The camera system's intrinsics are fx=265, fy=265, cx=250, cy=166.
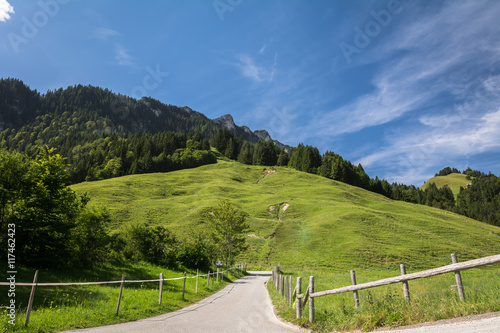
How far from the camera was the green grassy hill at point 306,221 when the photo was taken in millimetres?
47312

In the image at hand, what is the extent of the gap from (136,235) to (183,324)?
19.2 m

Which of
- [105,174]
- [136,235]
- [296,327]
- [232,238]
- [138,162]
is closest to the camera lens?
[296,327]

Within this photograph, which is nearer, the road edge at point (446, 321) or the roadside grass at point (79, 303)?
the road edge at point (446, 321)

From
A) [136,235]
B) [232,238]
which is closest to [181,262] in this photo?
[136,235]

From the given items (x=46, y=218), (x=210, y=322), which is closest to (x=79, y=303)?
(x=210, y=322)

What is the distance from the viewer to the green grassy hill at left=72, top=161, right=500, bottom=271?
47.3 meters

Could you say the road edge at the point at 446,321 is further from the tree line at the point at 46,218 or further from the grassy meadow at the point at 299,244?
the tree line at the point at 46,218

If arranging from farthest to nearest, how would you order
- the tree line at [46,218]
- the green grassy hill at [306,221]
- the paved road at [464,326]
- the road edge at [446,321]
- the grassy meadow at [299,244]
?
the green grassy hill at [306,221]
the tree line at [46,218]
the grassy meadow at [299,244]
the road edge at [446,321]
the paved road at [464,326]

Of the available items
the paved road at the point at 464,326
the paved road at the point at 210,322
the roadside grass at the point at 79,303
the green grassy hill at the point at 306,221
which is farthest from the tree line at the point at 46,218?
the green grassy hill at the point at 306,221

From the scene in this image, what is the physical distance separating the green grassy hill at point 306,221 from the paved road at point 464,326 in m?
31.9

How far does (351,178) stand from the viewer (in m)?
142

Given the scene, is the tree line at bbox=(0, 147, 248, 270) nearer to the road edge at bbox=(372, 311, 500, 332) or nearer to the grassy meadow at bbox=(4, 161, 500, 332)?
the grassy meadow at bbox=(4, 161, 500, 332)

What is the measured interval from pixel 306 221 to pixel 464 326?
6358 cm

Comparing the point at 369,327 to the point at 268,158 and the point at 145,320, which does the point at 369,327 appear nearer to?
the point at 145,320
